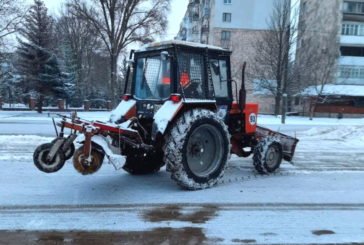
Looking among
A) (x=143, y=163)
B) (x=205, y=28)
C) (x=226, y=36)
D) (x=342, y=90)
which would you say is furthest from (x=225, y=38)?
(x=143, y=163)

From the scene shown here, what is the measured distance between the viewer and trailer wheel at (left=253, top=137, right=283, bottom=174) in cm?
867

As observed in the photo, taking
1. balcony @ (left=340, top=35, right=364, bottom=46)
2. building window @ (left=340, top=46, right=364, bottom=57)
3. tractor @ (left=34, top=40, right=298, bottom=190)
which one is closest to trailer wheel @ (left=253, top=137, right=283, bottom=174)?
tractor @ (left=34, top=40, right=298, bottom=190)

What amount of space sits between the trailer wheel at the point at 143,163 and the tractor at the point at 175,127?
2 cm

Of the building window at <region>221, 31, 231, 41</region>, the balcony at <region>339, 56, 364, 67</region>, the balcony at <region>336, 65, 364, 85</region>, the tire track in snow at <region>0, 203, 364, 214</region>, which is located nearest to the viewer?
the tire track in snow at <region>0, 203, 364, 214</region>

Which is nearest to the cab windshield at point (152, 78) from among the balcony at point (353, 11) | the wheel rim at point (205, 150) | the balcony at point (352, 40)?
the wheel rim at point (205, 150)

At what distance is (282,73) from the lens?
37625 mm

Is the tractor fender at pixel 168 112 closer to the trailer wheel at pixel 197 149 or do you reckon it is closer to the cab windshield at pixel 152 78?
the trailer wheel at pixel 197 149

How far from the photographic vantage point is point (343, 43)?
54.7 metres

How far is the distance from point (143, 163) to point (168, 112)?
183 centimetres

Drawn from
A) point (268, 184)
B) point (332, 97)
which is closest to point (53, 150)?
point (268, 184)

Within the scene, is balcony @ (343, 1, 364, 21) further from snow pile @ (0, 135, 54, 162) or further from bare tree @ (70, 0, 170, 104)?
snow pile @ (0, 135, 54, 162)

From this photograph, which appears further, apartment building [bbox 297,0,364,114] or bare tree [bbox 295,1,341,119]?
apartment building [bbox 297,0,364,114]

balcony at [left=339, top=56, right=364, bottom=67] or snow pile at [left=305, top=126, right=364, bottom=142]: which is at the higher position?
balcony at [left=339, top=56, right=364, bottom=67]

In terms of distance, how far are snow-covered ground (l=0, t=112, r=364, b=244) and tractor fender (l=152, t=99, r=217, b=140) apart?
1.08 m
